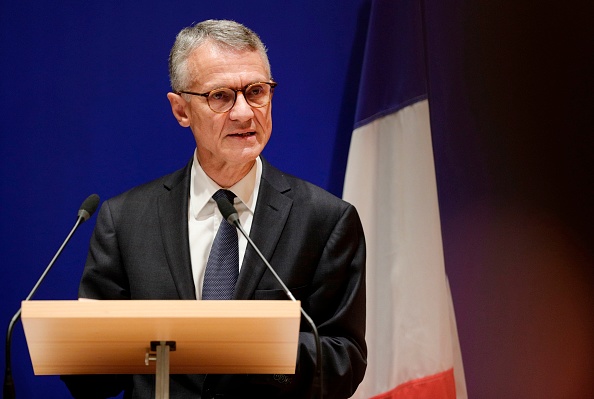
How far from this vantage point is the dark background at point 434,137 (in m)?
3.27

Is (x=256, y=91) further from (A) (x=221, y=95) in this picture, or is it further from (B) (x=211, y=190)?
(B) (x=211, y=190)

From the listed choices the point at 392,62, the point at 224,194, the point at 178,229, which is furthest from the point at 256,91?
the point at 392,62

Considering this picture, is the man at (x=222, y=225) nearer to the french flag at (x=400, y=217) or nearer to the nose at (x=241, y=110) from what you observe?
the nose at (x=241, y=110)

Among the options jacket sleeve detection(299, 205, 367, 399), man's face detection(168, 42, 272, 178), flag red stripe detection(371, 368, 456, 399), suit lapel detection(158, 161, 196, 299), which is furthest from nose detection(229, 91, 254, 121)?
flag red stripe detection(371, 368, 456, 399)

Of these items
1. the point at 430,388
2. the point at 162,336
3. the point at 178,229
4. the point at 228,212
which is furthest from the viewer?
the point at 430,388

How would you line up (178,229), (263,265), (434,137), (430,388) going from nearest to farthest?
1. (263,265)
2. (178,229)
3. (430,388)
4. (434,137)

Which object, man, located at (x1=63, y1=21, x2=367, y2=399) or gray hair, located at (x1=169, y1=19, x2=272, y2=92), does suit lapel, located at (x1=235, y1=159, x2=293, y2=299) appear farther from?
gray hair, located at (x1=169, y1=19, x2=272, y2=92)

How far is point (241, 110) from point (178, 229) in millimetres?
382

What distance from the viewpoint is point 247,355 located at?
184 centimetres

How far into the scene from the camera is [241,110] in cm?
242

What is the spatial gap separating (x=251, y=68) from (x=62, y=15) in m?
1.18

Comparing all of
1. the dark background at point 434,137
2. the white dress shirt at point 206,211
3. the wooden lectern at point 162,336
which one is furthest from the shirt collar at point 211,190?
the dark background at point 434,137

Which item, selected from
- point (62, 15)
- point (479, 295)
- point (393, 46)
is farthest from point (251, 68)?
point (479, 295)

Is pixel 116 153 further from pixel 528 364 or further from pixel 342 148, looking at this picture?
pixel 528 364
